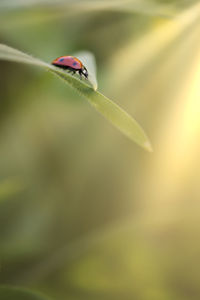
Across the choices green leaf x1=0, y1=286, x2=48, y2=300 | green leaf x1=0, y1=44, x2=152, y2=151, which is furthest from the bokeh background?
green leaf x1=0, y1=44, x2=152, y2=151

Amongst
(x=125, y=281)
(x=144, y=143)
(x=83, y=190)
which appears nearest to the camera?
(x=144, y=143)

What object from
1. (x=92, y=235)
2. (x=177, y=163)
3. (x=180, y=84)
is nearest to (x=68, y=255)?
(x=92, y=235)

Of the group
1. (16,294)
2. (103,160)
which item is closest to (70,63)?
(103,160)

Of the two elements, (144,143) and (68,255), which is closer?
(144,143)

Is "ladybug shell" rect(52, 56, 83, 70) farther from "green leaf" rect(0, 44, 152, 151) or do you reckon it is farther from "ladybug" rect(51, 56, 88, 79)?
"green leaf" rect(0, 44, 152, 151)

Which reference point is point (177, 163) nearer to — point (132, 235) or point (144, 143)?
point (132, 235)

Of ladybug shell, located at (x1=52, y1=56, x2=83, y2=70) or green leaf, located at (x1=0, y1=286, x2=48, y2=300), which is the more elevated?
ladybug shell, located at (x1=52, y1=56, x2=83, y2=70)

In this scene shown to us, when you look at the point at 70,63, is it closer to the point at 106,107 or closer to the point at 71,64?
the point at 71,64
